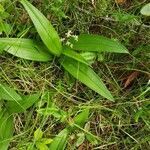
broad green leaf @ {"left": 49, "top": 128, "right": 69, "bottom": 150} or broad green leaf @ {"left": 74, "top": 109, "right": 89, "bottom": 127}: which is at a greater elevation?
broad green leaf @ {"left": 74, "top": 109, "right": 89, "bottom": 127}

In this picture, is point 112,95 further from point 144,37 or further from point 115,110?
point 144,37

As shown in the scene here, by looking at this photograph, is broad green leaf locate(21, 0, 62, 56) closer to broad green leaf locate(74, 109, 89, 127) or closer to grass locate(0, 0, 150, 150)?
grass locate(0, 0, 150, 150)

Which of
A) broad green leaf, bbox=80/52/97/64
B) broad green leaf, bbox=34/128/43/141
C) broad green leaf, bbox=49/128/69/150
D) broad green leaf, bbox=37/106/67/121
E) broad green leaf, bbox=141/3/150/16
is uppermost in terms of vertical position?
broad green leaf, bbox=141/3/150/16

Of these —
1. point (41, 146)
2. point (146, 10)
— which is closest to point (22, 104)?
point (41, 146)

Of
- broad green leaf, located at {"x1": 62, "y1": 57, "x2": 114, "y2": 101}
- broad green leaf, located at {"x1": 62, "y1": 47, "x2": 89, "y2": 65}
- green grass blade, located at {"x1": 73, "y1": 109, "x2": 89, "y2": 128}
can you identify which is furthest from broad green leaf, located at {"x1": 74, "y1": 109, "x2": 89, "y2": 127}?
broad green leaf, located at {"x1": 62, "y1": 47, "x2": 89, "y2": 65}

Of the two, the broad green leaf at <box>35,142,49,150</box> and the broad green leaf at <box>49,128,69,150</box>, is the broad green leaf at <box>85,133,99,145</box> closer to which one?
the broad green leaf at <box>49,128,69,150</box>

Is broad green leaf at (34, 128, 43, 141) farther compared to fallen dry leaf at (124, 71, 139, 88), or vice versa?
fallen dry leaf at (124, 71, 139, 88)
